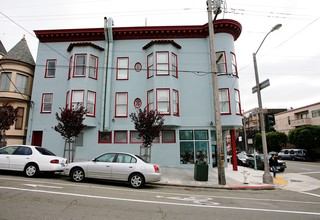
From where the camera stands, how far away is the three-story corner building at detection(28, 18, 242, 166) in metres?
16.9

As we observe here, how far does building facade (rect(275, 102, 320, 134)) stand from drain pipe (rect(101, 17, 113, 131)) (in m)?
40.4

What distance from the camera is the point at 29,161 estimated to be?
9.80 m

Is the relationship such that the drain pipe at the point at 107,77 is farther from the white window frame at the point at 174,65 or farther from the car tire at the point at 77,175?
the car tire at the point at 77,175

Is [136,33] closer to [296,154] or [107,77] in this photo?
[107,77]

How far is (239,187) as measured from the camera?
10750 millimetres

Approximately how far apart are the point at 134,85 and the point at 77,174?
32.6 ft

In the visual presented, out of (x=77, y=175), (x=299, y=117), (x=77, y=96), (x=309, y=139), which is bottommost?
(x=77, y=175)

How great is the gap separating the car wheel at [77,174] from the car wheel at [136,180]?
2.28 m

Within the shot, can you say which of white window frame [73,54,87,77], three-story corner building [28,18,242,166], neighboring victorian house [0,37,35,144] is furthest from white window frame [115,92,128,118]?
neighboring victorian house [0,37,35,144]

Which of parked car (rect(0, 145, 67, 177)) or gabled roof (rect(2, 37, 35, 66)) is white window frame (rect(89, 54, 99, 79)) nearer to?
gabled roof (rect(2, 37, 35, 66))

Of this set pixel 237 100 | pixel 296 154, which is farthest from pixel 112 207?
pixel 296 154

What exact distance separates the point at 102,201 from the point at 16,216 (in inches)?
88.8

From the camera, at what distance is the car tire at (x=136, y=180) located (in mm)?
9117

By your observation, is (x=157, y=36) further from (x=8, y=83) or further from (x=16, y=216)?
(x=16, y=216)
